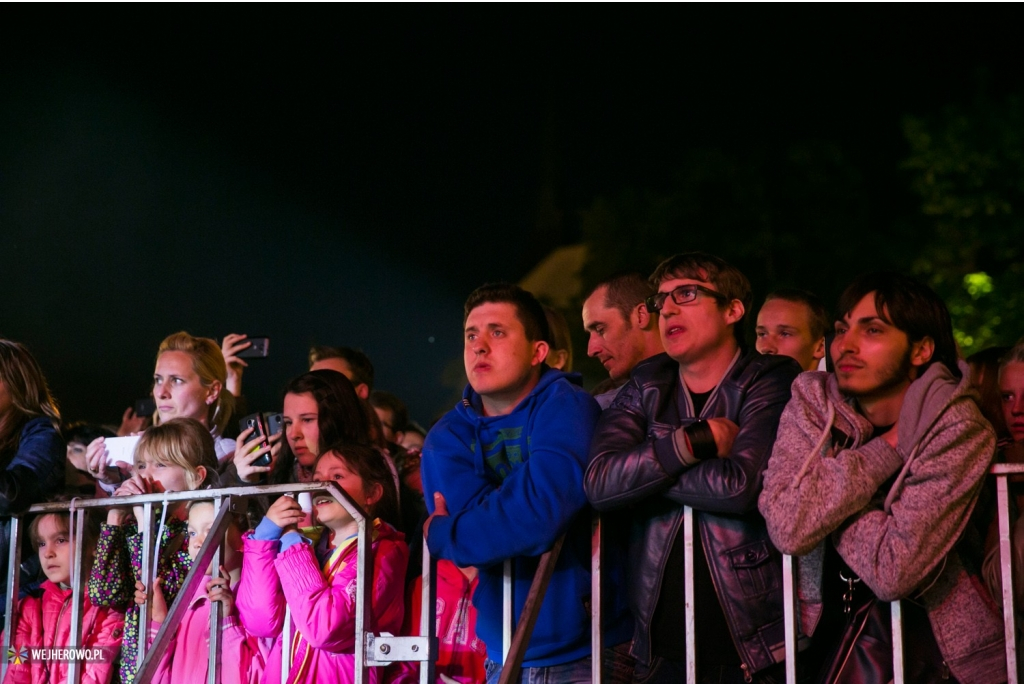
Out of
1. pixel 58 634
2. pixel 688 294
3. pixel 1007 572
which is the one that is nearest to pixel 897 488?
pixel 1007 572

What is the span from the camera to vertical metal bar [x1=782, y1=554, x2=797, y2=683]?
3348mm

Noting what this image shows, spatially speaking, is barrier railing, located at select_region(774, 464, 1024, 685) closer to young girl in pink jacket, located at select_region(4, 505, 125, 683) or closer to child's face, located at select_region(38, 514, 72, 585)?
young girl in pink jacket, located at select_region(4, 505, 125, 683)

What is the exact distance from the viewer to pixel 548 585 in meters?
3.80

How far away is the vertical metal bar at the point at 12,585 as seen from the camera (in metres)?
4.86

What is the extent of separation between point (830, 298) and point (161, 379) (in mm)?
20944

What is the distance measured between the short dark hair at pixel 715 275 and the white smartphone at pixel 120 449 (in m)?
3.03

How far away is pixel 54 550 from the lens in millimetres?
5250

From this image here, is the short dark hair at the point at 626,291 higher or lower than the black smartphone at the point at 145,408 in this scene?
higher

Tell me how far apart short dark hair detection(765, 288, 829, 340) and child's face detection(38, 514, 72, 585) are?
11.4ft

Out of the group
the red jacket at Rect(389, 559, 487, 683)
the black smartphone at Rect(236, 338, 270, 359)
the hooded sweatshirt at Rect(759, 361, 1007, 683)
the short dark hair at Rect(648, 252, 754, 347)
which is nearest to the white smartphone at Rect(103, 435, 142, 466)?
the black smartphone at Rect(236, 338, 270, 359)

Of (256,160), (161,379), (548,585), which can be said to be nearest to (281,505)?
(548,585)

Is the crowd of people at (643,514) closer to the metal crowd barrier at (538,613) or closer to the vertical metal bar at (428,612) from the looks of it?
the metal crowd barrier at (538,613)

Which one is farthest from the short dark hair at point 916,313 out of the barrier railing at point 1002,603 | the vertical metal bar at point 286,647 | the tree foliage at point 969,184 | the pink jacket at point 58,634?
the tree foliage at point 969,184

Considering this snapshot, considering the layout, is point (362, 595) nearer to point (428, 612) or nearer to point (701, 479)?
point (428, 612)
